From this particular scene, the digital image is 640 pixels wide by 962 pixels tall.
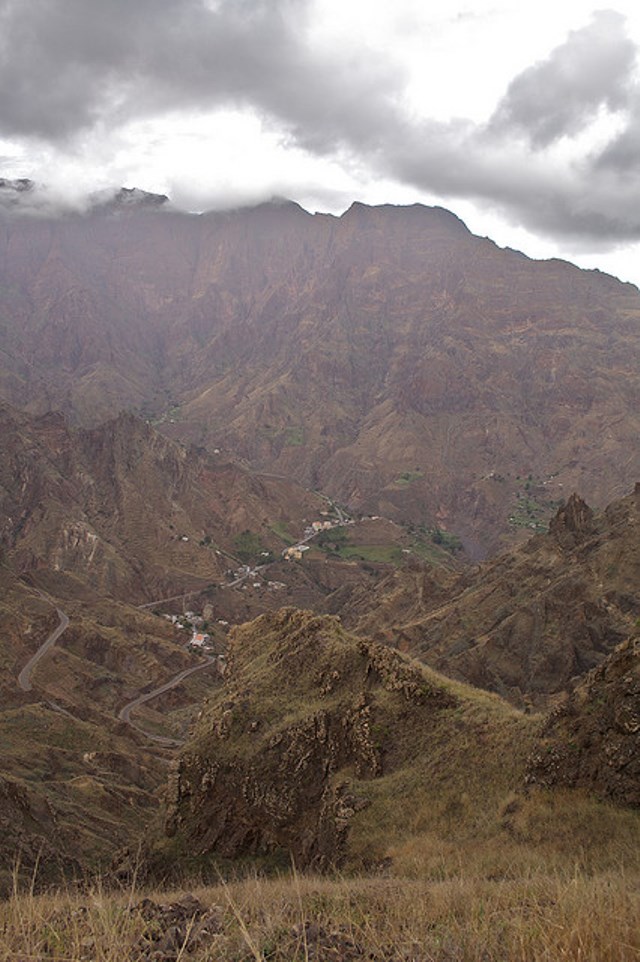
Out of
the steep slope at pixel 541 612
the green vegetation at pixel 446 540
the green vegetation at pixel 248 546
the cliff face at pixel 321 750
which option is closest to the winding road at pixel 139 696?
the steep slope at pixel 541 612

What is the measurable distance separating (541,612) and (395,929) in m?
50.6

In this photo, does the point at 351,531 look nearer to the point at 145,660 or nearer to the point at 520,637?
the point at 145,660

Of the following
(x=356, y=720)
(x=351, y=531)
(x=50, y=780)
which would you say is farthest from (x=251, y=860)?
(x=351, y=531)

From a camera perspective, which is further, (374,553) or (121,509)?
(374,553)

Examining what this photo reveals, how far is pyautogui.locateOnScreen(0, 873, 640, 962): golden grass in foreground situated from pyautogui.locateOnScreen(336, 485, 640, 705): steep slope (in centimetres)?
3412

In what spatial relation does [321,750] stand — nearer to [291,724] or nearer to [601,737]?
[291,724]

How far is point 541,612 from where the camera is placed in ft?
178

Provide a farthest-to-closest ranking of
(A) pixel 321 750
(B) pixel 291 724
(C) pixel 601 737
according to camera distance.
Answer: (B) pixel 291 724
(A) pixel 321 750
(C) pixel 601 737

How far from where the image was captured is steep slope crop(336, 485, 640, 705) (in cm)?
4922

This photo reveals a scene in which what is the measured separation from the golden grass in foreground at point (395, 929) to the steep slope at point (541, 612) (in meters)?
34.1

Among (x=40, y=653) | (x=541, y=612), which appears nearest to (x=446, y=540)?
(x=541, y=612)

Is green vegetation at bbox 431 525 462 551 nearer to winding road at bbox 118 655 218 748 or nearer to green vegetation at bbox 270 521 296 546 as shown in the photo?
green vegetation at bbox 270 521 296 546

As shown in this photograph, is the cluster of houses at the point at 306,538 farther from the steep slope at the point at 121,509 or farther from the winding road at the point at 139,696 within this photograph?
the winding road at the point at 139,696

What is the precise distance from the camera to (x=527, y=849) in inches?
558
